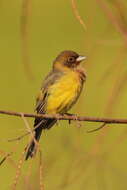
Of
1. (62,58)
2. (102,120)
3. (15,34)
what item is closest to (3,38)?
(15,34)

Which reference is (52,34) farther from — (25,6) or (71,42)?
(25,6)

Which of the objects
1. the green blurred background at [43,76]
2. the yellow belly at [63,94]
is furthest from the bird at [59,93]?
the green blurred background at [43,76]

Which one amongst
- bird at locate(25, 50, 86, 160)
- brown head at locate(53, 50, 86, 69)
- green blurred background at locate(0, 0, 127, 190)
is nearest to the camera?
bird at locate(25, 50, 86, 160)

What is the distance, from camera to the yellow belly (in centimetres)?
420

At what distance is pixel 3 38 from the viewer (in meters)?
10.5

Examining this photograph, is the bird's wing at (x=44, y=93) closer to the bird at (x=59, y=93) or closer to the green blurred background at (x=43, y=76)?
the bird at (x=59, y=93)

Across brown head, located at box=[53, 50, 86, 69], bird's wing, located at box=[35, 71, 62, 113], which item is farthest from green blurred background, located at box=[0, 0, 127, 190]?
bird's wing, located at box=[35, 71, 62, 113]

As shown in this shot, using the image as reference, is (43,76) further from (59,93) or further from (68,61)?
(59,93)

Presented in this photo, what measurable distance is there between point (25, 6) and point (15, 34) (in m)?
8.06

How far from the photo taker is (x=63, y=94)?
423 cm

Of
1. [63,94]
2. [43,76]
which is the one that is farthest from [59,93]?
[43,76]

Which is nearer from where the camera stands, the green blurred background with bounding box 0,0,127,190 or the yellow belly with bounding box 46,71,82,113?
the yellow belly with bounding box 46,71,82,113

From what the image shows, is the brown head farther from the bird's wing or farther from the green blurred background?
the green blurred background

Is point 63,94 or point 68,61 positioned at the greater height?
point 68,61
